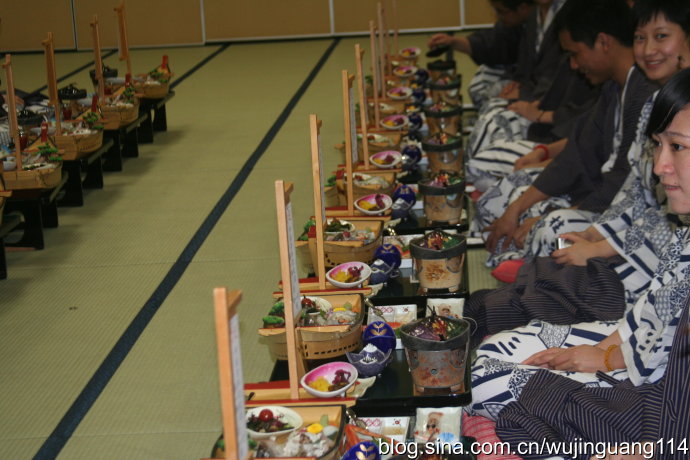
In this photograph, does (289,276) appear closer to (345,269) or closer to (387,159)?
(345,269)

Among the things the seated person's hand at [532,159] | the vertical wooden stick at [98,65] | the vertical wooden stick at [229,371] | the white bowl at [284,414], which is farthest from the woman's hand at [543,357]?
the vertical wooden stick at [98,65]

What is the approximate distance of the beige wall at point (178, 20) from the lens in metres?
10.4

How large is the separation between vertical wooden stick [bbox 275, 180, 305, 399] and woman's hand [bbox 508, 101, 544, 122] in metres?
3.05

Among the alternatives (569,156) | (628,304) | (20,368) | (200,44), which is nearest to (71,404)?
(20,368)

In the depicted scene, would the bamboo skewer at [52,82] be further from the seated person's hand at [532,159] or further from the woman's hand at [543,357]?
the woman's hand at [543,357]

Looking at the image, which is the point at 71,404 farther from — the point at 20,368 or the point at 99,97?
the point at 99,97

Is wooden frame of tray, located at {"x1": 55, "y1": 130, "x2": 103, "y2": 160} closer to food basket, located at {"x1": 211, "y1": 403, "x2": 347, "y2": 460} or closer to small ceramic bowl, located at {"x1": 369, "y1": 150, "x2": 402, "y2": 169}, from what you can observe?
small ceramic bowl, located at {"x1": 369, "y1": 150, "x2": 402, "y2": 169}

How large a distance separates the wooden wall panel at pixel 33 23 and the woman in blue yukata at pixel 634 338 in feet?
29.4

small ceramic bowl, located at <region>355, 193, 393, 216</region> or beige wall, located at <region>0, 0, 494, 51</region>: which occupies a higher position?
beige wall, located at <region>0, 0, 494, 51</region>

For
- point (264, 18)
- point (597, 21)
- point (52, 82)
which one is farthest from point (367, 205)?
point (264, 18)

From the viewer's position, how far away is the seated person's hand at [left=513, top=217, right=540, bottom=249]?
354 cm

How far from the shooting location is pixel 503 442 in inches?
79.8

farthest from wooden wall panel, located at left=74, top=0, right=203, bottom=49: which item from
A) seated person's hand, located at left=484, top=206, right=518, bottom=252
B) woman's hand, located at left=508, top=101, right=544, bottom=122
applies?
seated person's hand, located at left=484, top=206, right=518, bottom=252

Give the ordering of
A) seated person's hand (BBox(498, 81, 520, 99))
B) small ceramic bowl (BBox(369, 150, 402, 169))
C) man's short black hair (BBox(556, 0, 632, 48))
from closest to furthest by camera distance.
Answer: man's short black hair (BBox(556, 0, 632, 48))
small ceramic bowl (BBox(369, 150, 402, 169))
seated person's hand (BBox(498, 81, 520, 99))
